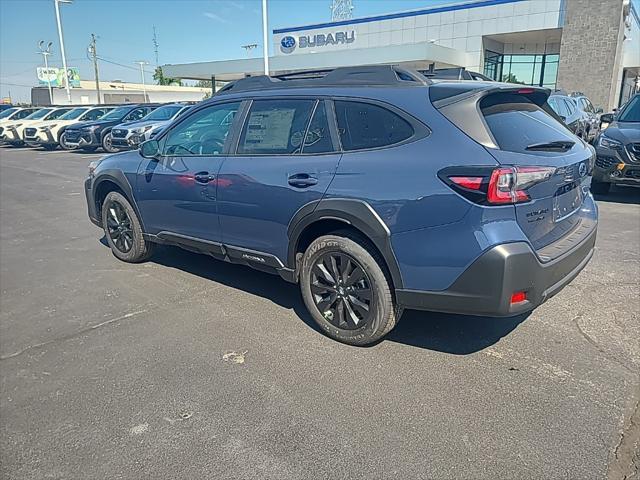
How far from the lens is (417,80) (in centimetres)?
346

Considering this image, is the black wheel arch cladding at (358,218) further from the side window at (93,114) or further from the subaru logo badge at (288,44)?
the subaru logo badge at (288,44)

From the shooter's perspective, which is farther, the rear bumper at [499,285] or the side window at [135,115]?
the side window at [135,115]

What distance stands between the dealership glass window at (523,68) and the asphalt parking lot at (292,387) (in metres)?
33.0

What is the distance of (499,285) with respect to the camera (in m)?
2.88

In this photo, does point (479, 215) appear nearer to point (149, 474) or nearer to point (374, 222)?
point (374, 222)

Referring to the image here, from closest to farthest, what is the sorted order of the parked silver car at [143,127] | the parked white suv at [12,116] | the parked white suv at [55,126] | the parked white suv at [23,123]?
the parked silver car at [143,127]
the parked white suv at [55,126]
the parked white suv at [23,123]
the parked white suv at [12,116]

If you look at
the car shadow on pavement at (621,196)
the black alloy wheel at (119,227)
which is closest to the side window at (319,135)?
the black alloy wheel at (119,227)

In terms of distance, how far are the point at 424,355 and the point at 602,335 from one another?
4.44 ft

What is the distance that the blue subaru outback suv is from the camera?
2.93 m

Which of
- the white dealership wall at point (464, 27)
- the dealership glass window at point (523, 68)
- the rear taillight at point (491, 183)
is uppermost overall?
the white dealership wall at point (464, 27)

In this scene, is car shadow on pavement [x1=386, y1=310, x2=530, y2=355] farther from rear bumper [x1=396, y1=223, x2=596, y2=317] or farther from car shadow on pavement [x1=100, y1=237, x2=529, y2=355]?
rear bumper [x1=396, y1=223, x2=596, y2=317]

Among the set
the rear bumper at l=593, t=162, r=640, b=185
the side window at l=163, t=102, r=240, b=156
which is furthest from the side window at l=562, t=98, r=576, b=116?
the side window at l=163, t=102, r=240, b=156

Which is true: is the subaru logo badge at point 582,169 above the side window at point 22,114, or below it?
below

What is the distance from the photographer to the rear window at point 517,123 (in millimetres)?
3127
